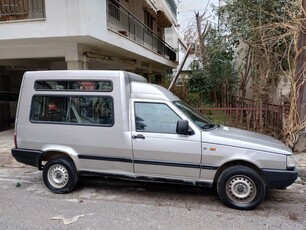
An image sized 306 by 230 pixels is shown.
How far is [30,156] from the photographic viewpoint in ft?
16.2

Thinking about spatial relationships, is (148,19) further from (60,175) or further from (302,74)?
(60,175)

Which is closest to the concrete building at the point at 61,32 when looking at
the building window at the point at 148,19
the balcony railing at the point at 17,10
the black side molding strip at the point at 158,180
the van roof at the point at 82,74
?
the balcony railing at the point at 17,10

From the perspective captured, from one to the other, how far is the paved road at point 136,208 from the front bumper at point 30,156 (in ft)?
1.73

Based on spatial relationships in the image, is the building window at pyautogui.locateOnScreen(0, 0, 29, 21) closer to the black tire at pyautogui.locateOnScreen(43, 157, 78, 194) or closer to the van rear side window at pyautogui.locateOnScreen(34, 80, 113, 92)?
the van rear side window at pyautogui.locateOnScreen(34, 80, 113, 92)

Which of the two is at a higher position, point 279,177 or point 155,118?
point 155,118

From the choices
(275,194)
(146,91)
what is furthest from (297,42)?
(146,91)

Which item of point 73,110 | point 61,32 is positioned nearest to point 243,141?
point 73,110

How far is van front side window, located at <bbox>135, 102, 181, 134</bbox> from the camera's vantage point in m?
4.40

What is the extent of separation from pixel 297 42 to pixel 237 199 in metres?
4.33

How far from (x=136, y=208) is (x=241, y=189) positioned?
158 cm

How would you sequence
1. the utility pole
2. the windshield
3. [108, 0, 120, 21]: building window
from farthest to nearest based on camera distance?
[108, 0, 120, 21]: building window, the utility pole, the windshield

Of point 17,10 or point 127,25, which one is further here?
point 127,25

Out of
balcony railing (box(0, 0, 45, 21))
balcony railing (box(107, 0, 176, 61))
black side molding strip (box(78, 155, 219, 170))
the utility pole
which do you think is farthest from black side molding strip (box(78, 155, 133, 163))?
balcony railing (box(107, 0, 176, 61))

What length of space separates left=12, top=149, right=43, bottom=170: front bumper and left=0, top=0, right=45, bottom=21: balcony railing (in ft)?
15.3
